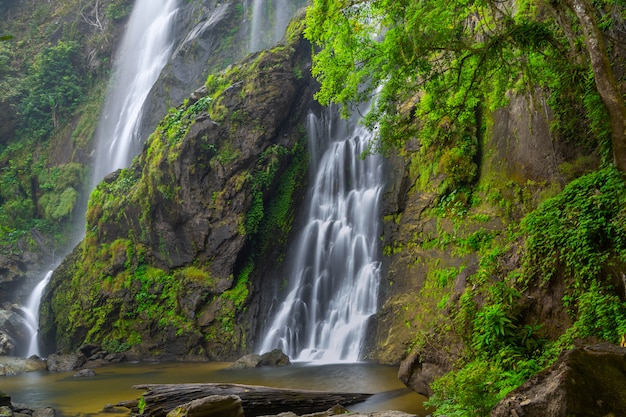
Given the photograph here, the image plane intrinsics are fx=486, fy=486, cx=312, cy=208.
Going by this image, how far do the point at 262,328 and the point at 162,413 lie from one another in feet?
31.1

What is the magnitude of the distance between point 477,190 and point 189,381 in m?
8.55

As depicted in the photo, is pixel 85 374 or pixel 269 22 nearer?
pixel 85 374

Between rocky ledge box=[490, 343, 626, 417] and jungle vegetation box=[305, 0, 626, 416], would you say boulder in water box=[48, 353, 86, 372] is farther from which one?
rocky ledge box=[490, 343, 626, 417]

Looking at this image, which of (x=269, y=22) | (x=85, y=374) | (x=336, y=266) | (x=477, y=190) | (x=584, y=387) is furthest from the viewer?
(x=269, y=22)

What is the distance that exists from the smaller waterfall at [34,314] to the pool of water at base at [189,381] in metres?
5.73

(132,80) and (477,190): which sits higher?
(132,80)

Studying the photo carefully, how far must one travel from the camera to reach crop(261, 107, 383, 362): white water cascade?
14406 mm

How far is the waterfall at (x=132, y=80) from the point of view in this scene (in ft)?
92.7

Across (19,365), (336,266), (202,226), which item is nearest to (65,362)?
(19,365)

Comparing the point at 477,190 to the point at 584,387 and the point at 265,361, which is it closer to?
the point at 265,361

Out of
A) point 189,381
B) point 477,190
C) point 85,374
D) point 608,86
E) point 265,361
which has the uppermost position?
point 608,86

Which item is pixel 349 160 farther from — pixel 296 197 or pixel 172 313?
pixel 172 313

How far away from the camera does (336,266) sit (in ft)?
51.9

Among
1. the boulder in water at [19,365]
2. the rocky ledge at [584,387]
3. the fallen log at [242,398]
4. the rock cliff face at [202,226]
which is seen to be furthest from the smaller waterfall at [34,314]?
the rocky ledge at [584,387]
